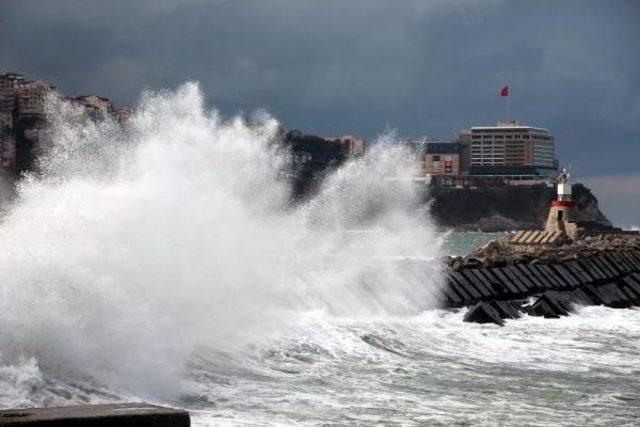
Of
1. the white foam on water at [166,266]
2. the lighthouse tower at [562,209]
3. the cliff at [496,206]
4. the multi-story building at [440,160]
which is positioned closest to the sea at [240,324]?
the white foam on water at [166,266]

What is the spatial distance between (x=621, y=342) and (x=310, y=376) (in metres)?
6.90

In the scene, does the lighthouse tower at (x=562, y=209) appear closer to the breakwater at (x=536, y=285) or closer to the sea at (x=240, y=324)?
the breakwater at (x=536, y=285)

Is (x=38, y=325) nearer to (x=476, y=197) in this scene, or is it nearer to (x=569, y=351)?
(x=569, y=351)

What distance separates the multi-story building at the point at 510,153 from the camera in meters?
191

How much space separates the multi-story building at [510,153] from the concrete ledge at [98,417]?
186 meters

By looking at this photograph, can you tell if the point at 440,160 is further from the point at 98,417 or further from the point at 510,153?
the point at 98,417

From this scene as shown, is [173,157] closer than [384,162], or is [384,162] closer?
[173,157]

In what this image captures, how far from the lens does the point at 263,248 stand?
1803 cm

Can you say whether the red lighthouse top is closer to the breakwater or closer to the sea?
the breakwater

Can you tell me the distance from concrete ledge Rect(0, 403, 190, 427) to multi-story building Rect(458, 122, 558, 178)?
185602 mm

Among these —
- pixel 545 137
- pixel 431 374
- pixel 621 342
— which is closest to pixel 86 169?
pixel 621 342

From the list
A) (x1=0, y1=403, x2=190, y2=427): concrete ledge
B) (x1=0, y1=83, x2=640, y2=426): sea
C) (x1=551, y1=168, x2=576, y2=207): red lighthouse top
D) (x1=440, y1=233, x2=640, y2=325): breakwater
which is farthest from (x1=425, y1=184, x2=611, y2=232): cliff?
(x1=0, y1=403, x2=190, y2=427): concrete ledge

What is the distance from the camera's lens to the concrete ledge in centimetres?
585

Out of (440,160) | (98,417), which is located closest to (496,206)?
(440,160)
